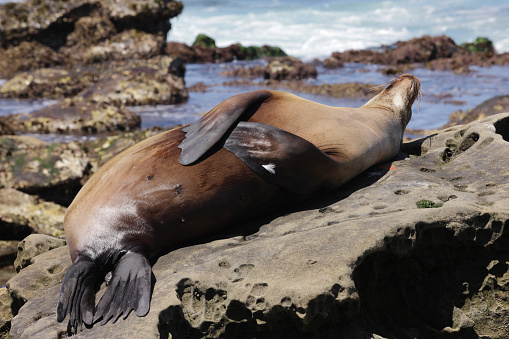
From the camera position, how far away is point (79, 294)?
3.07 meters

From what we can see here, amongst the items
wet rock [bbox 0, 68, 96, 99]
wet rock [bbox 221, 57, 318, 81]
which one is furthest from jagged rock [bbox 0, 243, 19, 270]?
wet rock [bbox 221, 57, 318, 81]

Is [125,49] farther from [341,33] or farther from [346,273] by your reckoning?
[341,33]

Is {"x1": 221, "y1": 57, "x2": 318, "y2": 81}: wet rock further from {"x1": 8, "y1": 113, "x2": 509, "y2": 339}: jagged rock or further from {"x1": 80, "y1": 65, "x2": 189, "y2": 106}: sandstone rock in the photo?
{"x1": 8, "y1": 113, "x2": 509, "y2": 339}: jagged rock

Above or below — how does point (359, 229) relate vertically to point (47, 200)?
above

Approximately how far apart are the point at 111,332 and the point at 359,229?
1.46 metres

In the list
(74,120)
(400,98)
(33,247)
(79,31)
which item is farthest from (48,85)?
(400,98)

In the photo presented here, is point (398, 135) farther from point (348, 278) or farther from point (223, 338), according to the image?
point (223, 338)

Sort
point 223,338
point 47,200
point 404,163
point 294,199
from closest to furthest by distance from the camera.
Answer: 1. point 223,338
2. point 294,199
3. point 404,163
4. point 47,200

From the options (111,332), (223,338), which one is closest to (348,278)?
(223,338)

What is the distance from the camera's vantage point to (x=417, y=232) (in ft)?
10.3

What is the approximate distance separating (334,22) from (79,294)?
4526 cm

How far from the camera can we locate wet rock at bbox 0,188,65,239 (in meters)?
6.26

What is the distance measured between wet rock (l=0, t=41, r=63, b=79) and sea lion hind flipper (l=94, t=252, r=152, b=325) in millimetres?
16763

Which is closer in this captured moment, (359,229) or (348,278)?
(348,278)
